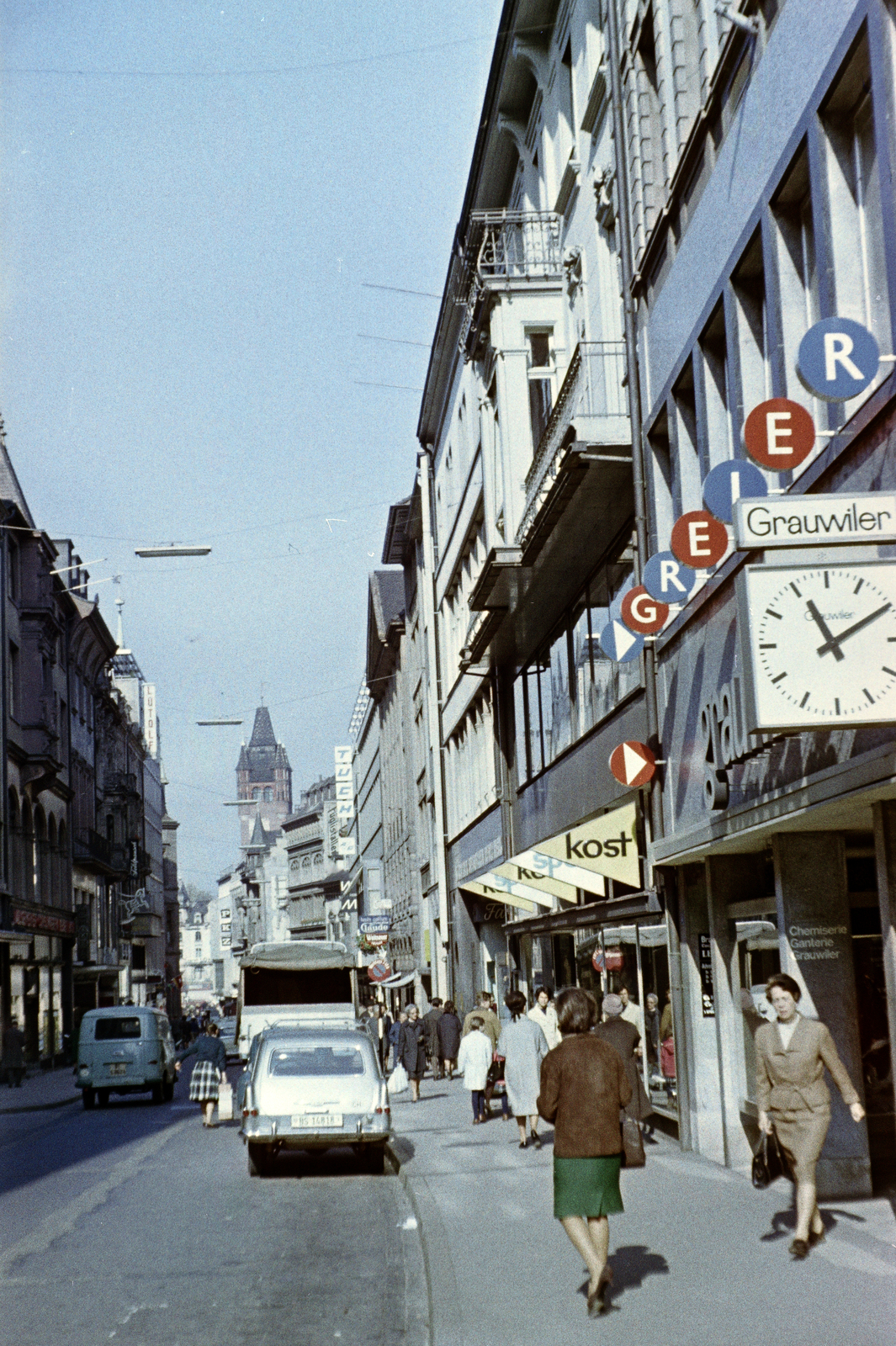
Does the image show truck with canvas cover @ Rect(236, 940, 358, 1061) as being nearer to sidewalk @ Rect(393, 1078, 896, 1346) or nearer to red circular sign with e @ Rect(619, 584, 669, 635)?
red circular sign with e @ Rect(619, 584, 669, 635)

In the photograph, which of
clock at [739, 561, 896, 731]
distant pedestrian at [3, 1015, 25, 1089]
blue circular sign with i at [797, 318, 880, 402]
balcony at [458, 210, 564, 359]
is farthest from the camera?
distant pedestrian at [3, 1015, 25, 1089]

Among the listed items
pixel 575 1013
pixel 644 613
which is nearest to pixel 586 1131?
pixel 575 1013

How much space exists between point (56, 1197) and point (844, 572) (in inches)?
432

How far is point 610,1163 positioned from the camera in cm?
979

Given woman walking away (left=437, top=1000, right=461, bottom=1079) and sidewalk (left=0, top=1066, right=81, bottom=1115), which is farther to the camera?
sidewalk (left=0, top=1066, right=81, bottom=1115)

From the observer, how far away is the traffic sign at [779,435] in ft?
35.3

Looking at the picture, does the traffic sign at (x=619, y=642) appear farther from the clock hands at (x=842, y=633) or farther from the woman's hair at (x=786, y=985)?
the clock hands at (x=842, y=633)

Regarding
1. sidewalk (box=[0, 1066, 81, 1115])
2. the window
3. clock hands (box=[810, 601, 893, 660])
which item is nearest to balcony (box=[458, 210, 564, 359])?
the window

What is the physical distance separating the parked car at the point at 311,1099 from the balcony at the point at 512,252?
12642 millimetres

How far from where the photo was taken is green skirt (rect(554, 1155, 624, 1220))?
380 inches

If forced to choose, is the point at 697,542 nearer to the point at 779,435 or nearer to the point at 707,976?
the point at 779,435

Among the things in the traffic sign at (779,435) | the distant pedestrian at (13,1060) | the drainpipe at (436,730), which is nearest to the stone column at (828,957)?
the traffic sign at (779,435)

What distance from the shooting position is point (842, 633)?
9594 mm

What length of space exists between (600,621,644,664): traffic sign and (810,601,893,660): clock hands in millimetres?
9508
